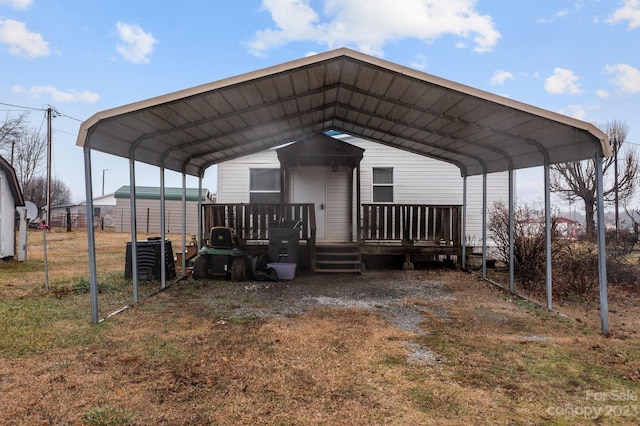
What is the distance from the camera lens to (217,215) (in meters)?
9.37

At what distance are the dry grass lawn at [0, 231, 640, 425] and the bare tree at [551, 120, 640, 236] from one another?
58.4ft

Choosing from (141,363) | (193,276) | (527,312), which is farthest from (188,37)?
(527,312)

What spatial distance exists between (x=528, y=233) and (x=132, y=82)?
12305 millimetres

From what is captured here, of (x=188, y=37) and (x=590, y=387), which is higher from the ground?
(x=188, y=37)

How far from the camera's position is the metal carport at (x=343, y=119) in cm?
492

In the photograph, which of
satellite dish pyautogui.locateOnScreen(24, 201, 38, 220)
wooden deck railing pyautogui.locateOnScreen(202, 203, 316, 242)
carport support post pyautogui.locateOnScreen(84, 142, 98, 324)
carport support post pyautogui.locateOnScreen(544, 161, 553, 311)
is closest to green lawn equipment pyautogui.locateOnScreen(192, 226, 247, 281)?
wooden deck railing pyautogui.locateOnScreen(202, 203, 316, 242)

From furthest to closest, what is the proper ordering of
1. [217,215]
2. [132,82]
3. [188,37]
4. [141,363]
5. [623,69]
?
[623,69], [132,82], [188,37], [217,215], [141,363]

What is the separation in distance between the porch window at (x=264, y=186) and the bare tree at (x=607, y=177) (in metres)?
16.9

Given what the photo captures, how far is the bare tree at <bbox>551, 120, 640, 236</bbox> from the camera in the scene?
829 inches

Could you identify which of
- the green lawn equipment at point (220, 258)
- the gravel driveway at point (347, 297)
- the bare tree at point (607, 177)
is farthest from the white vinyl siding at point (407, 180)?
the bare tree at point (607, 177)

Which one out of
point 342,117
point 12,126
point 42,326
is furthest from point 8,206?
point 12,126

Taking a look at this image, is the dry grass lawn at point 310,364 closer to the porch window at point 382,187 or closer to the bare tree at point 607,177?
the porch window at point 382,187

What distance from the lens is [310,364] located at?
11.7 feet

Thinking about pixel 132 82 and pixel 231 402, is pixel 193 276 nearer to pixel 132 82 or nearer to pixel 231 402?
pixel 231 402
